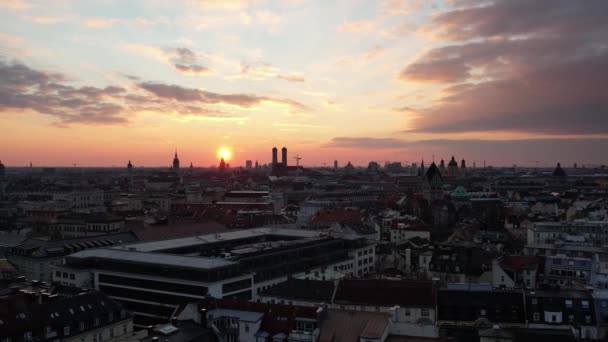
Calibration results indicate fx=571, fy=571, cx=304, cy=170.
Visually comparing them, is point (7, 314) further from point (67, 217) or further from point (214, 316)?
point (67, 217)

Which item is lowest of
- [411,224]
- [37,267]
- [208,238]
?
[37,267]

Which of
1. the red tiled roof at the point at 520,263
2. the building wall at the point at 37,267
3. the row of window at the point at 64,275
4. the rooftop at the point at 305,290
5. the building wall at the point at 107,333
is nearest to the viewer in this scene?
the building wall at the point at 107,333

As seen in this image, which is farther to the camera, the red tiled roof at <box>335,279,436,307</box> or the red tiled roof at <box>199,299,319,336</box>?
the red tiled roof at <box>335,279,436,307</box>

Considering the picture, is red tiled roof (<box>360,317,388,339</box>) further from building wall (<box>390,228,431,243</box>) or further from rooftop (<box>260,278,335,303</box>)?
building wall (<box>390,228,431,243</box>)

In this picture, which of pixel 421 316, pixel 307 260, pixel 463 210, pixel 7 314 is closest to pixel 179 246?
pixel 307 260

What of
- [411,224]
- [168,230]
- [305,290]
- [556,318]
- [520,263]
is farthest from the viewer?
[411,224]

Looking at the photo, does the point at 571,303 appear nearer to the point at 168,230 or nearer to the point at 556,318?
the point at 556,318

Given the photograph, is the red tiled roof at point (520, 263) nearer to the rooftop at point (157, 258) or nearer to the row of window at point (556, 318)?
the row of window at point (556, 318)

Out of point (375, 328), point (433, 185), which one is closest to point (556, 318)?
point (375, 328)

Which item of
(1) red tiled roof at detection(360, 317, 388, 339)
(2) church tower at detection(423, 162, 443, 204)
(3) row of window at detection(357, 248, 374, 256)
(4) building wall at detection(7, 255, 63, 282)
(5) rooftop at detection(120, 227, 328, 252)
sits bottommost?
(4) building wall at detection(7, 255, 63, 282)

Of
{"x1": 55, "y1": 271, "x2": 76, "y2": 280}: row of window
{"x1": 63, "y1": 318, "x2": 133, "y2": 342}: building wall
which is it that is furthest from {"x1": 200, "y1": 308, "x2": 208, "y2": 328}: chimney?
{"x1": 55, "y1": 271, "x2": 76, "y2": 280}: row of window

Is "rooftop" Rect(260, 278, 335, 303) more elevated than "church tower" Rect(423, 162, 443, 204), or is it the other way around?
"church tower" Rect(423, 162, 443, 204)

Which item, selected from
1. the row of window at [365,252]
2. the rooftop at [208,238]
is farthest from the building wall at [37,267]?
the row of window at [365,252]
